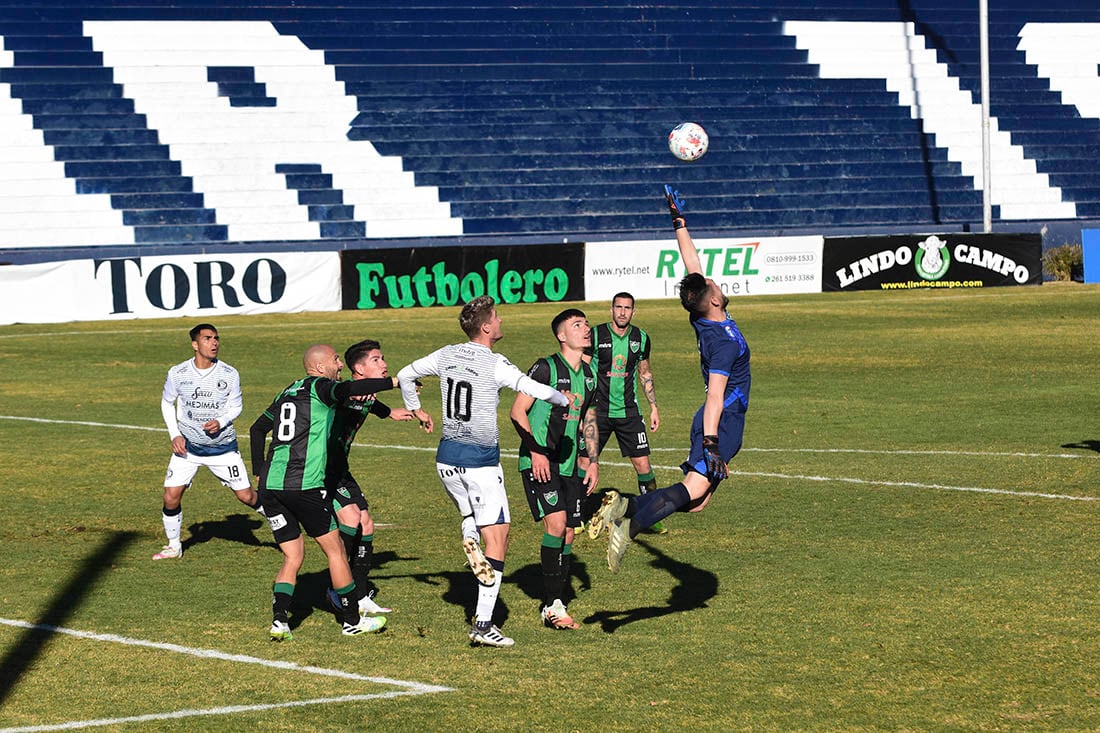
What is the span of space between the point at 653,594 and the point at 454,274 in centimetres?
2844

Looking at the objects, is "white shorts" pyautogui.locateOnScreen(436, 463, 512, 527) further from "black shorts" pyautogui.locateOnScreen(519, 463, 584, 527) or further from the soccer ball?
the soccer ball

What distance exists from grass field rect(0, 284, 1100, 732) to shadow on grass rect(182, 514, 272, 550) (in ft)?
0.25

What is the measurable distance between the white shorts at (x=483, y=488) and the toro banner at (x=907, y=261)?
109 ft

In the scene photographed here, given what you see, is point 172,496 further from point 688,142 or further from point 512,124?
point 512,124

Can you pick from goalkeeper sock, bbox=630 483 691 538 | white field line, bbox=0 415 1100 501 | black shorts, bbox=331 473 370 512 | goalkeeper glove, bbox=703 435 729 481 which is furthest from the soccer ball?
goalkeeper sock, bbox=630 483 691 538

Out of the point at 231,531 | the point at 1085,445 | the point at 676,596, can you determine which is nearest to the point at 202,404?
the point at 231,531

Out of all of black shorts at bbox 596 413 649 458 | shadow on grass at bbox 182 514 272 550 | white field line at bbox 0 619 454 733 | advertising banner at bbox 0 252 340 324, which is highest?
advertising banner at bbox 0 252 340 324

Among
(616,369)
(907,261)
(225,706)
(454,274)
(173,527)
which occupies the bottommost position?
(225,706)

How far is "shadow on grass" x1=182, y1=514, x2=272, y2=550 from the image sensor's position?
13055mm

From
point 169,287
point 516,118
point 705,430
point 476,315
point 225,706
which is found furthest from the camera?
point 516,118

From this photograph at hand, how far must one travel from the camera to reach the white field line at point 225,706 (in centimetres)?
762

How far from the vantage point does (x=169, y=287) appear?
36.3 metres

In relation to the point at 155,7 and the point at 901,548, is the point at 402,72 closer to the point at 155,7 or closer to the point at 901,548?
the point at 155,7

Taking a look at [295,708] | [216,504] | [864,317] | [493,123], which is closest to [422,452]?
[216,504]
